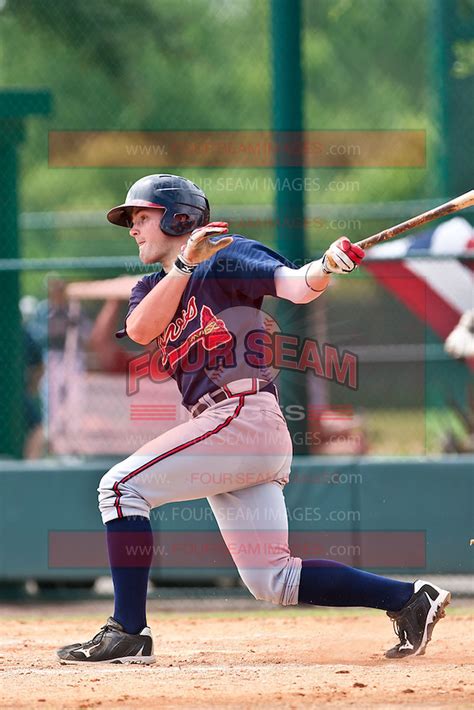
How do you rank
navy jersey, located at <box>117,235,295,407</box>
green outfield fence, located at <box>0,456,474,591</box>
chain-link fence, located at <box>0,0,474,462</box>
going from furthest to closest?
1. chain-link fence, located at <box>0,0,474,462</box>
2. green outfield fence, located at <box>0,456,474,591</box>
3. navy jersey, located at <box>117,235,295,407</box>

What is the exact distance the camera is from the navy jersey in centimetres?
420

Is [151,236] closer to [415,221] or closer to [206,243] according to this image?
[206,243]

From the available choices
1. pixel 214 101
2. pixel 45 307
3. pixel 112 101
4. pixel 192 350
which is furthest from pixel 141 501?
pixel 214 101

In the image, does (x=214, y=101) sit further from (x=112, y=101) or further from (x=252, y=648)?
(x=252, y=648)

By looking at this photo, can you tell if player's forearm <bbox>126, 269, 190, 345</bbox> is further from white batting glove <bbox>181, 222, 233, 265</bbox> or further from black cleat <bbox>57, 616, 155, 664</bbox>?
black cleat <bbox>57, 616, 155, 664</bbox>

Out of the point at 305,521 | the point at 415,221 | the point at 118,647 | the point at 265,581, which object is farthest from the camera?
the point at 305,521

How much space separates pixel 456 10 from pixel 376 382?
13.5 ft

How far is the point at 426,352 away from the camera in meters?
9.36

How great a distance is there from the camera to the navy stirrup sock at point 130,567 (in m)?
4.26

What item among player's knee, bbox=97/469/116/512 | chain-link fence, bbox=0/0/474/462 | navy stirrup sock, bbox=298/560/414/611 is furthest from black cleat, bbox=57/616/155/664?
chain-link fence, bbox=0/0/474/462

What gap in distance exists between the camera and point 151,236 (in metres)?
4.41

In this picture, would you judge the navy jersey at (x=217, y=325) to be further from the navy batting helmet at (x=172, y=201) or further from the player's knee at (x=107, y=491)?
the player's knee at (x=107, y=491)

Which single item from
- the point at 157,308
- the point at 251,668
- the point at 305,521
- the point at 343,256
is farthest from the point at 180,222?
the point at 305,521

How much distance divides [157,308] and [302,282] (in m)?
0.55
